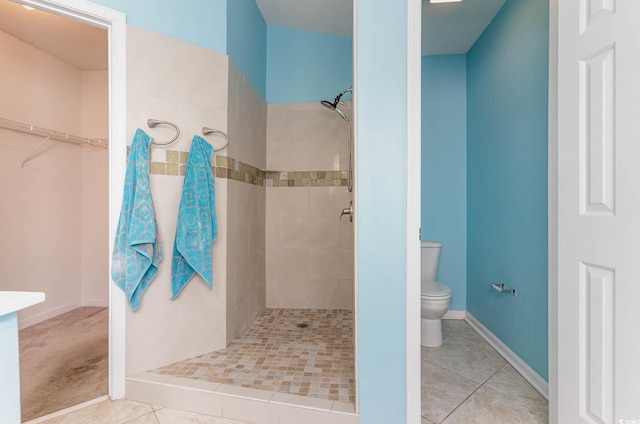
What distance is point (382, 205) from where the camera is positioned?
139 cm

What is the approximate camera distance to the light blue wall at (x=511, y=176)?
1780 mm

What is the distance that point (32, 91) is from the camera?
2.74 m

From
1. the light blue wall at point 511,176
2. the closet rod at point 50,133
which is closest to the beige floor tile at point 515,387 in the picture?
the light blue wall at point 511,176

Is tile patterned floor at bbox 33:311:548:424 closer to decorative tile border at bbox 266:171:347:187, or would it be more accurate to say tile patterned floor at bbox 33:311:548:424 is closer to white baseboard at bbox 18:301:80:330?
decorative tile border at bbox 266:171:347:187

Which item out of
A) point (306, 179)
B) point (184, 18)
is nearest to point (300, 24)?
point (184, 18)

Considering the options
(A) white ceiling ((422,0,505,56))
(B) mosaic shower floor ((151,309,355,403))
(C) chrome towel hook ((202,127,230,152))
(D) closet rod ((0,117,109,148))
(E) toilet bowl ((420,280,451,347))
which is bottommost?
(B) mosaic shower floor ((151,309,355,403))

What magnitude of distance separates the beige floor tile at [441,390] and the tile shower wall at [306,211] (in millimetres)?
1053

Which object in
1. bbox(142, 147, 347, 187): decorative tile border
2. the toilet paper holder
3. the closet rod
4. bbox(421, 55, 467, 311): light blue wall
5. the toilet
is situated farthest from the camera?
bbox(421, 55, 467, 311): light blue wall

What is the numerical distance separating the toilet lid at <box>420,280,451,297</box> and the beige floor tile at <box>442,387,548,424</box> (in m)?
0.65

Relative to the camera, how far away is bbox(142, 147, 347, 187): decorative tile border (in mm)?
1855

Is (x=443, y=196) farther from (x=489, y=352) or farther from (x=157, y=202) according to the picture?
(x=157, y=202)

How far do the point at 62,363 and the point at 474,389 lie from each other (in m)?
2.51

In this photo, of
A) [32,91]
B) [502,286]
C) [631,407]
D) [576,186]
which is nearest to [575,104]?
[576,186]

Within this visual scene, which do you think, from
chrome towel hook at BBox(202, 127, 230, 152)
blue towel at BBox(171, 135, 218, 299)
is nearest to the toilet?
blue towel at BBox(171, 135, 218, 299)
